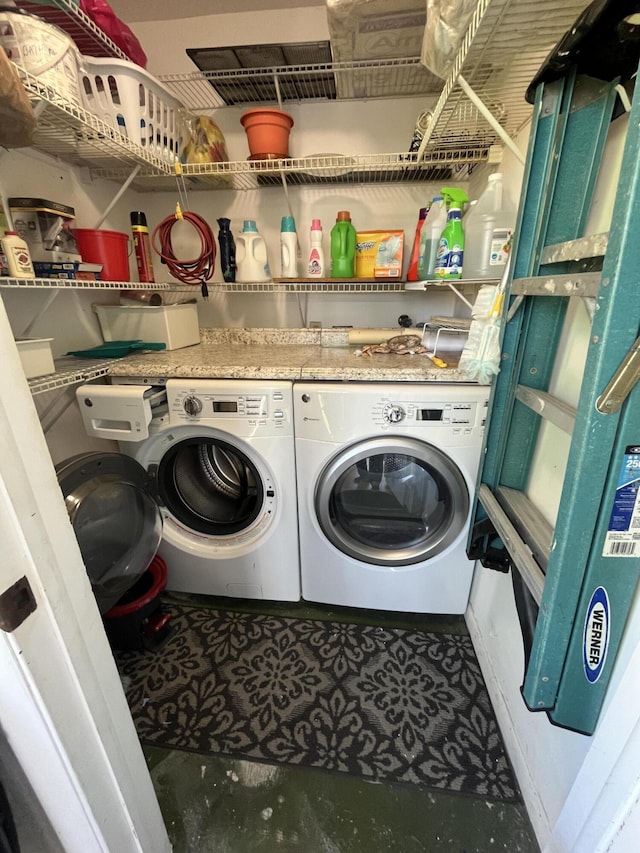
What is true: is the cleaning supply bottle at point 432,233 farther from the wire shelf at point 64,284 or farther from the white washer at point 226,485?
the wire shelf at point 64,284

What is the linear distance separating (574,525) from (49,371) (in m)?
1.43

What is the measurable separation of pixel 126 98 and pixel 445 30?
1089 mm

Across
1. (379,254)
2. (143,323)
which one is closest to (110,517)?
(143,323)

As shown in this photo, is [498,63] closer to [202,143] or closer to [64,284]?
[202,143]

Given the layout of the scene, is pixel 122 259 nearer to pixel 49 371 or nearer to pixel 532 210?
pixel 49 371

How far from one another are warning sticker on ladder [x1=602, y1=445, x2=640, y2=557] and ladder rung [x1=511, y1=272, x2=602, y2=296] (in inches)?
11.3

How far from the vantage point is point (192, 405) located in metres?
1.29

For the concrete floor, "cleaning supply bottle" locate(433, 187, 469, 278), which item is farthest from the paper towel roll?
the concrete floor

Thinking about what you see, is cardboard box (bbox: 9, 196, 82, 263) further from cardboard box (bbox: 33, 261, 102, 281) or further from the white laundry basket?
the white laundry basket

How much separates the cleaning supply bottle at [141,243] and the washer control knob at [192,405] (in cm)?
75

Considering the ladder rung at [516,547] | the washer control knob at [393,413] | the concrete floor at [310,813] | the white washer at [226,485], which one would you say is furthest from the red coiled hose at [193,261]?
the concrete floor at [310,813]

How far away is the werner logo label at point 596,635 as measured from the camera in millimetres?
648

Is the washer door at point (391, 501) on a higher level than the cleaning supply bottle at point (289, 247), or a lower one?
lower

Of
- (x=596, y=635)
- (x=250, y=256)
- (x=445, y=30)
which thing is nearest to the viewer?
(x=596, y=635)
